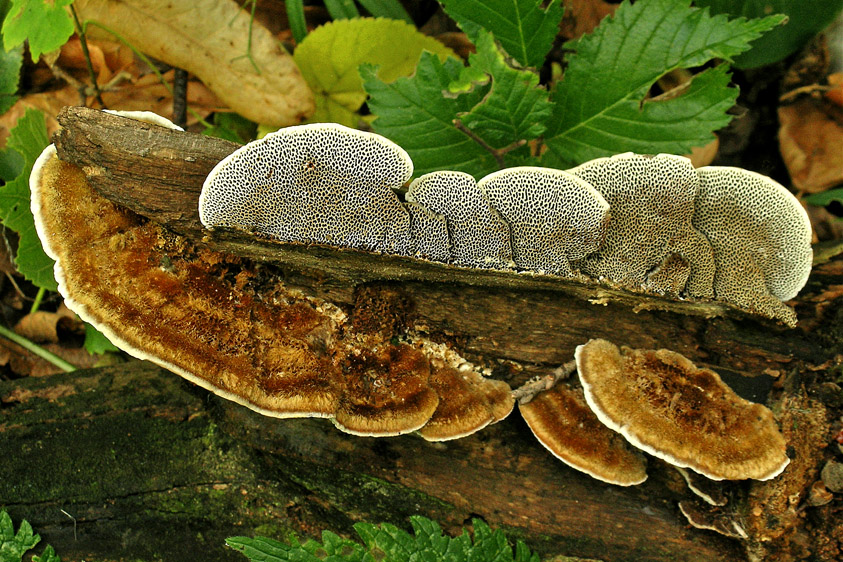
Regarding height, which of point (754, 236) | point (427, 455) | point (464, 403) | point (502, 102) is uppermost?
point (502, 102)

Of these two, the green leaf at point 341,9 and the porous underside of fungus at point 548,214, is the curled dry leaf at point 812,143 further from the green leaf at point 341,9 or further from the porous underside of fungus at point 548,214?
the green leaf at point 341,9

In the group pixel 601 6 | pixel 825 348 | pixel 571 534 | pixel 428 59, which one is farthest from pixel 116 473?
pixel 601 6

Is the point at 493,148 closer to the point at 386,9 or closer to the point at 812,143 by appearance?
the point at 386,9

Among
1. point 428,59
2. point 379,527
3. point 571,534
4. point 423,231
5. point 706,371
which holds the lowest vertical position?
point 571,534

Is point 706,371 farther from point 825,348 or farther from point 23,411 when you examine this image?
point 23,411

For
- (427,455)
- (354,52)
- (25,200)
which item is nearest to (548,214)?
(427,455)

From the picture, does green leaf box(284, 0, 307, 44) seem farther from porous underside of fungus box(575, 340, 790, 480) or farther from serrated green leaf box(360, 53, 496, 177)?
porous underside of fungus box(575, 340, 790, 480)
